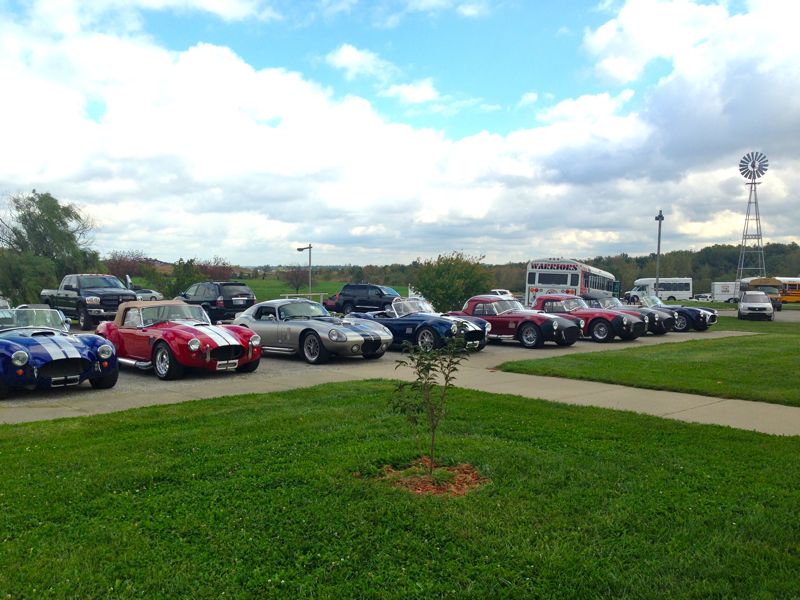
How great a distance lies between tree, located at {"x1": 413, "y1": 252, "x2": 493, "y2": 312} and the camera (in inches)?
1241

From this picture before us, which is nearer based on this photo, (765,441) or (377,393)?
(765,441)

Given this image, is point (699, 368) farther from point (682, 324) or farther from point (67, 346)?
point (682, 324)

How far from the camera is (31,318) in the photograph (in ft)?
37.7

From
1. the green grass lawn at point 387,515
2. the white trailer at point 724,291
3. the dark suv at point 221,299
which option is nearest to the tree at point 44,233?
the dark suv at point 221,299

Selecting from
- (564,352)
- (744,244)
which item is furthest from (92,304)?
(744,244)

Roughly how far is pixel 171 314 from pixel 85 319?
11793 mm

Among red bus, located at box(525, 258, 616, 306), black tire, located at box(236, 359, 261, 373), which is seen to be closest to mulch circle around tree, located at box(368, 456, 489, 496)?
black tire, located at box(236, 359, 261, 373)

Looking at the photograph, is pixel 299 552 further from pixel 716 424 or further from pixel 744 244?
pixel 744 244

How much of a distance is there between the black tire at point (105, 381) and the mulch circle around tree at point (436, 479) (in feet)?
21.9

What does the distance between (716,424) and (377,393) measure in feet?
14.6

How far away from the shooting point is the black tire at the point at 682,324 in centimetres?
2525

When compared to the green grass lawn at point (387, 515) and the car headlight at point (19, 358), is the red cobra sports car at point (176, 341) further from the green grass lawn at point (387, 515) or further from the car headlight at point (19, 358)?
the green grass lawn at point (387, 515)

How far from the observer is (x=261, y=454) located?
5906mm

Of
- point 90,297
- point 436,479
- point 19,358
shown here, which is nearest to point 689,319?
point 90,297
